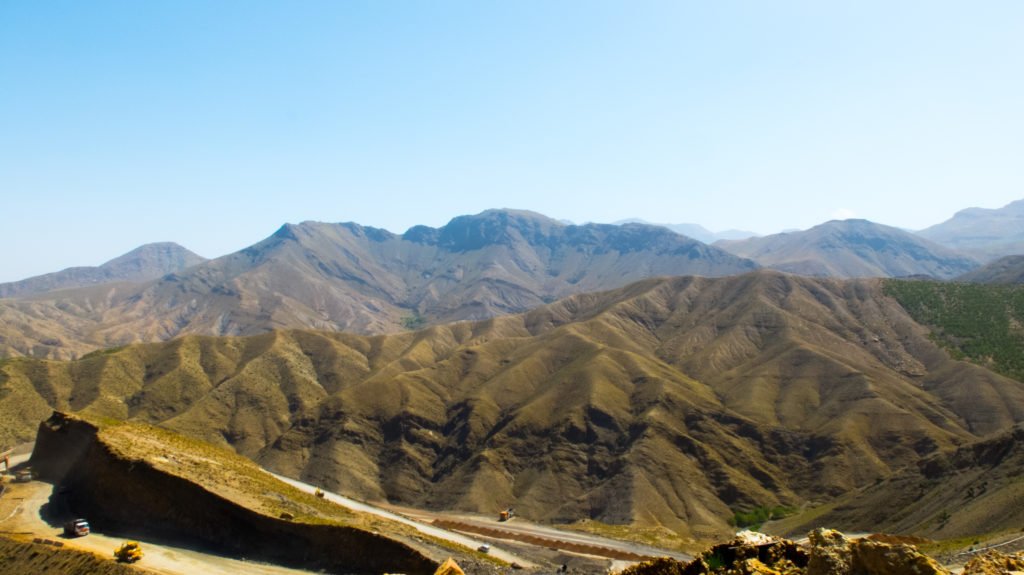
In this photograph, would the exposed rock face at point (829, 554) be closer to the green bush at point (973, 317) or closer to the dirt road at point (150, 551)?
the dirt road at point (150, 551)

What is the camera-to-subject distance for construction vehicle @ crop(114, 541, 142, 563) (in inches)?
1265

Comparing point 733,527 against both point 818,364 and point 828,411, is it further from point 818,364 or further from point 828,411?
point 818,364

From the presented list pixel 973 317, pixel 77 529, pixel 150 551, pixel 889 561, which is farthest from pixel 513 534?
pixel 973 317

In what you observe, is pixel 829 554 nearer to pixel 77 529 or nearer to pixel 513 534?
pixel 77 529

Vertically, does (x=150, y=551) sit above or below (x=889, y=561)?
below

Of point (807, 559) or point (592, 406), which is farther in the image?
point (592, 406)

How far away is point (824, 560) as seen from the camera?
10391 millimetres

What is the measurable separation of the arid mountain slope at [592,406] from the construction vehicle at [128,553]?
6941 centimetres

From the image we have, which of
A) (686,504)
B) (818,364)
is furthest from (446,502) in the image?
(818,364)

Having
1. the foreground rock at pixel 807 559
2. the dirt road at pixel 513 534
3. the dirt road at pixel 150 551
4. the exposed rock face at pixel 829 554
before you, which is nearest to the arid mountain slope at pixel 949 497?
the dirt road at pixel 513 534

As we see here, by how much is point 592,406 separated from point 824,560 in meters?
112

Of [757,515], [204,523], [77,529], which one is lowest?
[757,515]

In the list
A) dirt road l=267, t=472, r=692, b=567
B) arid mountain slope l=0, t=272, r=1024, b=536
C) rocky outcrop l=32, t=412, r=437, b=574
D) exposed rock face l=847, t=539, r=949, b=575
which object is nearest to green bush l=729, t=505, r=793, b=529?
arid mountain slope l=0, t=272, r=1024, b=536

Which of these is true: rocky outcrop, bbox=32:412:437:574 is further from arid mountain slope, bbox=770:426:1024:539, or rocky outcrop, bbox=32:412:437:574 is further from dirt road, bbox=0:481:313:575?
arid mountain slope, bbox=770:426:1024:539
